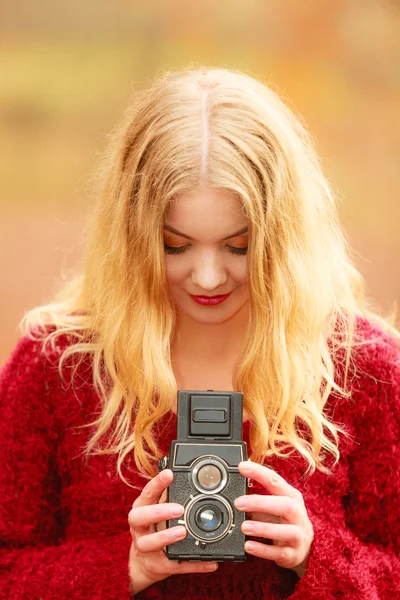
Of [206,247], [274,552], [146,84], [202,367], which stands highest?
[146,84]

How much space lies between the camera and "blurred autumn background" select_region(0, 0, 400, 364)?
7.03ft

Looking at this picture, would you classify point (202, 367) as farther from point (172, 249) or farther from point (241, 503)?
point (241, 503)

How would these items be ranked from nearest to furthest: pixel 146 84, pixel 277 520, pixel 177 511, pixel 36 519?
pixel 177 511, pixel 277 520, pixel 36 519, pixel 146 84

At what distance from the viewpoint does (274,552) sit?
1.08 metres

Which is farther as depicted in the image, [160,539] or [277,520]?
[277,520]

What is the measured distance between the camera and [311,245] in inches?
50.3

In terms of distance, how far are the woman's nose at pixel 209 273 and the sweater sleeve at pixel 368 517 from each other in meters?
0.28

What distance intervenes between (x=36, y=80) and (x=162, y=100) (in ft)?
3.37

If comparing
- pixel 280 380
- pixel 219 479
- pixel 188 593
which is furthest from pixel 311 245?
pixel 188 593

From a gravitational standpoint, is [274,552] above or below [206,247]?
below

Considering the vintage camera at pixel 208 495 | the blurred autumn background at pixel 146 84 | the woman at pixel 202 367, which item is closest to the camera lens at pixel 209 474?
the vintage camera at pixel 208 495

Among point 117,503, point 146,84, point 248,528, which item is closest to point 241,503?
point 248,528

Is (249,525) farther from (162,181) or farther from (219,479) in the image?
(162,181)

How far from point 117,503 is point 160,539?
0.21 metres
